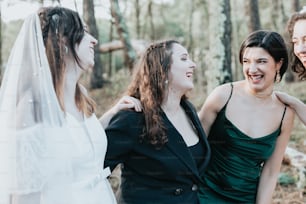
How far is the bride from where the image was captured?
5.57 feet

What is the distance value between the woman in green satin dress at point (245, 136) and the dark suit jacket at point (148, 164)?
0.32 metres

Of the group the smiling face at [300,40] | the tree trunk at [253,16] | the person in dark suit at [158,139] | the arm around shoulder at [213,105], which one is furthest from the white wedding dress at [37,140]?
the tree trunk at [253,16]

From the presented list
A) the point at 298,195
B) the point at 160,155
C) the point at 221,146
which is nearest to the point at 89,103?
the point at 160,155

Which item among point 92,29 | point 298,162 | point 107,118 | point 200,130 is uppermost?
point 92,29

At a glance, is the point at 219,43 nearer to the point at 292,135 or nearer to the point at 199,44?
the point at 292,135

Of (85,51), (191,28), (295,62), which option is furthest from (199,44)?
(85,51)

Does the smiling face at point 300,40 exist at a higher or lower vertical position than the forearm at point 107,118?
higher

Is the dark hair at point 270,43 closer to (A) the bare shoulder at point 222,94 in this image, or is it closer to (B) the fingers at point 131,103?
(A) the bare shoulder at point 222,94

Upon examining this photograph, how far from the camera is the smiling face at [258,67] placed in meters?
2.42

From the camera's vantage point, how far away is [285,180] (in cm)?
427

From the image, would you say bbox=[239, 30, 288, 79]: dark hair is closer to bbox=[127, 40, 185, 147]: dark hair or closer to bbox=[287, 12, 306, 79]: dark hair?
bbox=[287, 12, 306, 79]: dark hair

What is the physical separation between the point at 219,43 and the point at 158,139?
2428 mm

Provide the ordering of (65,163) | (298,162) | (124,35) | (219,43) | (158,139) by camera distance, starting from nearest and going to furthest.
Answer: (65,163), (158,139), (298,162), (219,43), (124,35)

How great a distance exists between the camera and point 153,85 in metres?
2.23
